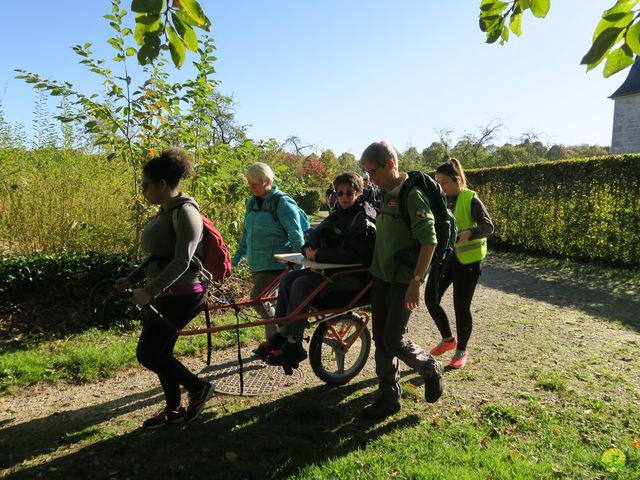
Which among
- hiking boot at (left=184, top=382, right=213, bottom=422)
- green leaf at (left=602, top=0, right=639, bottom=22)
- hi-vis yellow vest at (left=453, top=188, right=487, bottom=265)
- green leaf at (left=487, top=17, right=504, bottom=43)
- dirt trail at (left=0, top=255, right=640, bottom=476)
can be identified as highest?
green leaf at (left=487, top=17, right=504, bottom=43)

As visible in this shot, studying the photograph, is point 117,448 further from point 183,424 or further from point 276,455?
point 276,455

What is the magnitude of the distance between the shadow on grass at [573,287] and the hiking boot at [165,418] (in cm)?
581

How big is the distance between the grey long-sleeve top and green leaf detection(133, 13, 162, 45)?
1.10 metres

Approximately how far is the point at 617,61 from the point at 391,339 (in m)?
2.18

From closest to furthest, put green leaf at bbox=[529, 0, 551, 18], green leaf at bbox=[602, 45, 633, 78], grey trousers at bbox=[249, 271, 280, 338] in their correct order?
1. green leaf at bbox=[602, 45, 633, 78]
2. green leaf at bbox=[529, 0, 551, 18]
3. grey trousers at bbox=[249, 271, 280, 338]

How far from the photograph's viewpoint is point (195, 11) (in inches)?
79.7

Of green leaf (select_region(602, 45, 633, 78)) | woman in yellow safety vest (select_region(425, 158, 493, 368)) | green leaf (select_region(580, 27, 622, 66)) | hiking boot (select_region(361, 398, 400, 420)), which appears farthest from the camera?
woman in yellow safety vest (select_region(425, 158, 493, 368))

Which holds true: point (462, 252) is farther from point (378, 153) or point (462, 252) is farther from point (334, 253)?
point (378, 153)

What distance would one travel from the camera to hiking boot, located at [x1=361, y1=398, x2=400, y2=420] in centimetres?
351

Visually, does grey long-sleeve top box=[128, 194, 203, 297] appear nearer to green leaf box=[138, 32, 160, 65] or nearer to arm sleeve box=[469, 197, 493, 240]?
green leaf box=[138, 32, 160, 65]

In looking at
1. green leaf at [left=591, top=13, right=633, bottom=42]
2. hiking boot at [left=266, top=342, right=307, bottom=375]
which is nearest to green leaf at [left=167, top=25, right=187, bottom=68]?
green leaf at [left=591, top=13, right=633, bottom=42]

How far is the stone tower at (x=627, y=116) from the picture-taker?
110 feet

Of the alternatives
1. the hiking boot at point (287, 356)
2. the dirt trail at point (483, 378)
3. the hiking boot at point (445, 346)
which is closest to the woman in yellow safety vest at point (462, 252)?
the hiking boot at point (445, 346)

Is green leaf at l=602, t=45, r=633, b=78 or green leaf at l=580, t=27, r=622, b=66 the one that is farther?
green leaf at l=602, t=45, r=633, b=78
